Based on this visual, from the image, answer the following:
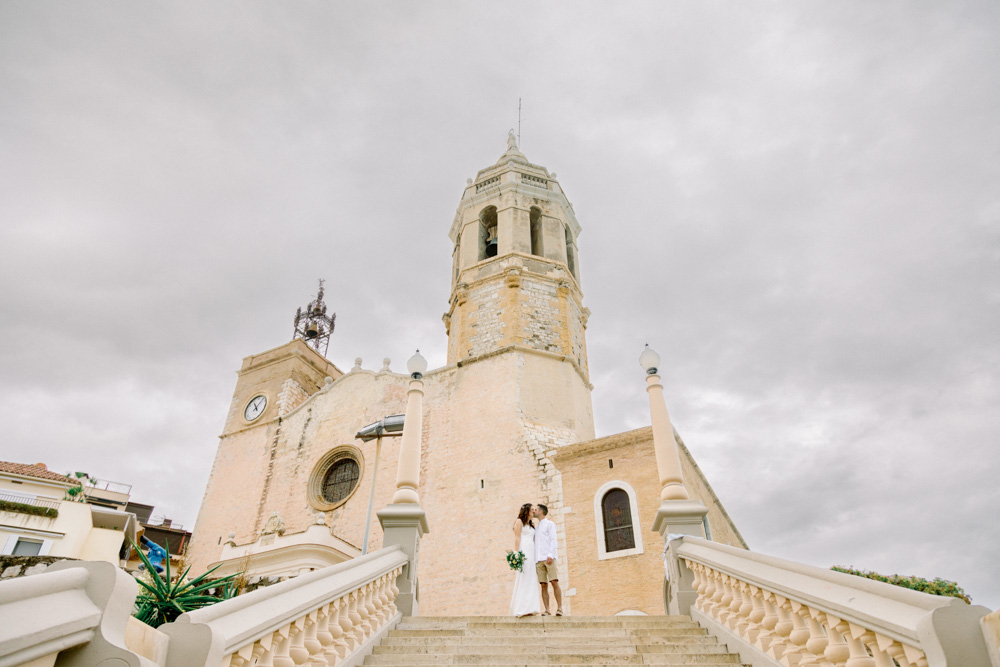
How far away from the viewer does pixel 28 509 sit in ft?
58.1

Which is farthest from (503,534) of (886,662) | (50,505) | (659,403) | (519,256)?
(50,505)

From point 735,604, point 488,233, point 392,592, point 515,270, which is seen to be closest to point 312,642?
point 392,592

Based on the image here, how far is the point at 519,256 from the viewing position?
68.0 feet

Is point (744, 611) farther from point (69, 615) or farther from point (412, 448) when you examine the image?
point (412, 448)

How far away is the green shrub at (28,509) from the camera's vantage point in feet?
57.0

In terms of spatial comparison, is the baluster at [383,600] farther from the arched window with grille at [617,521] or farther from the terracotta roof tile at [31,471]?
the terracotta roof tile at [31,471]

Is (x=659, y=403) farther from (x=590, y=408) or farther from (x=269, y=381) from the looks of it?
(x=269, y=381)

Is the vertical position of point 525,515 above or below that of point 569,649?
above

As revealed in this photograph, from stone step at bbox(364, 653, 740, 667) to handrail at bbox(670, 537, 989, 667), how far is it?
35 cm

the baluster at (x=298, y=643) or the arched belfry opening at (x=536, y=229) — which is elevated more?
the arched belfry opening at (x=536, y=229)

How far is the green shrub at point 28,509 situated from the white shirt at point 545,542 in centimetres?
1807

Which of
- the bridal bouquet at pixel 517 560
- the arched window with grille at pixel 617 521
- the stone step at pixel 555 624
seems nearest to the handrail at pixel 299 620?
the stone step at pixel 555 624

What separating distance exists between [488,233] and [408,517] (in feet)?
56.4

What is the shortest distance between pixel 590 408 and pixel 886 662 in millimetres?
15733
